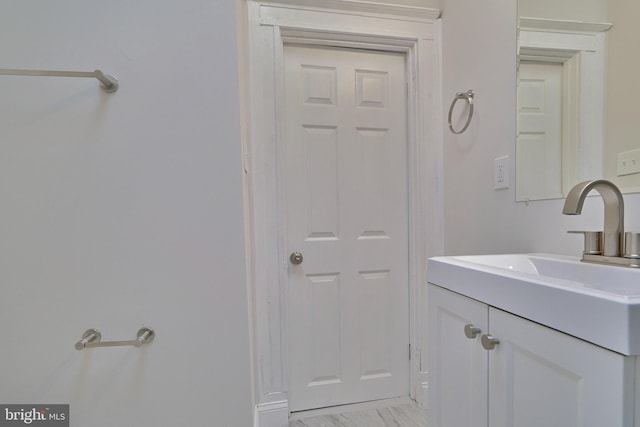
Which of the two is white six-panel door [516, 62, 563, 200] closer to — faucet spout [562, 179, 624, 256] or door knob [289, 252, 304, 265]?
faucet spout [562, 179, 624, 256]

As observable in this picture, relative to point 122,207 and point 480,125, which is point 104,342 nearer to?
point 122,207

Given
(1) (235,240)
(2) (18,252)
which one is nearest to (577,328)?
(1) (235,240)

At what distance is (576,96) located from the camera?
0.87 metres

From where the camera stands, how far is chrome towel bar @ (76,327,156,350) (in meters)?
0.85

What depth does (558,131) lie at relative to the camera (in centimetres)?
93

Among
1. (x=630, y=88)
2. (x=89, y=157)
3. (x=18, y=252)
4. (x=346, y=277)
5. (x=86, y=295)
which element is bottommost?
(x=346, y=277)

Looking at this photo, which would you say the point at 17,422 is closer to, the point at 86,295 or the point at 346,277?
the point at 86,295

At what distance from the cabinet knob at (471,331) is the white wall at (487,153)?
52 centimetres

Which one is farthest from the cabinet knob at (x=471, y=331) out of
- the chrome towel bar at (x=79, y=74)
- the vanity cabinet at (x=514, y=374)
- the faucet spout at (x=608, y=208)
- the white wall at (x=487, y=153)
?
the chrome towel bar at (x=79, y=74)

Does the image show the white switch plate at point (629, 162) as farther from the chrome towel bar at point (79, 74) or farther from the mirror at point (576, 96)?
the chrome towel bar at point (79, 74)

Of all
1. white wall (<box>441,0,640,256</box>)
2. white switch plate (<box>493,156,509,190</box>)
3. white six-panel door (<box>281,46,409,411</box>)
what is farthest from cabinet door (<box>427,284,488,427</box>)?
white six-panel door (<box>281,46,409,411</box>)

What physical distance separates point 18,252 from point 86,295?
0.24m

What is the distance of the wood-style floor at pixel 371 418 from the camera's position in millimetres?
1464

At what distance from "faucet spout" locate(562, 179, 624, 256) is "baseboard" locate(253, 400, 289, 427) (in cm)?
147
